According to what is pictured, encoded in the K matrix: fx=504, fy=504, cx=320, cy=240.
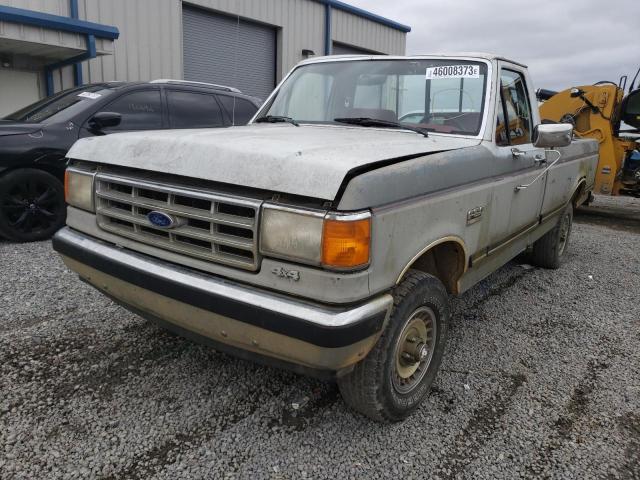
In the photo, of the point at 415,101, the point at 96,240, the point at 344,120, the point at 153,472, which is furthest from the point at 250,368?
the point at 415,101

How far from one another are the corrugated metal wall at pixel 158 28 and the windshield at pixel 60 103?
13.7 ft

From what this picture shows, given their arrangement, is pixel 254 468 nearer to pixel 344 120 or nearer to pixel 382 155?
pixel 382 155

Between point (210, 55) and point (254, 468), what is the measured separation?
11.9 metres

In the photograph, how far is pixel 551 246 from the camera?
524 centimetres

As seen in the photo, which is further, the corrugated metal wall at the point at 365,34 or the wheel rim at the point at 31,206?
the corrugated metal wall at the point at 365,34

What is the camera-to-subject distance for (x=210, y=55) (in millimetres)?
12422

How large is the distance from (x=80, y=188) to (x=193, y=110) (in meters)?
3.90

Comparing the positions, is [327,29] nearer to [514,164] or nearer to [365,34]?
[365,34]

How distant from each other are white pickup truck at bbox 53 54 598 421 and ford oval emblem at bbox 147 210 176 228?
1 cm

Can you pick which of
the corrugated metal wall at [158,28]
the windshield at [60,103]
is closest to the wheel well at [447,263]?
the windshield at [60,103]

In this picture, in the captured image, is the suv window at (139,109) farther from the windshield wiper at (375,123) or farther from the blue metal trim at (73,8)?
the blue metal trim at (73,8)

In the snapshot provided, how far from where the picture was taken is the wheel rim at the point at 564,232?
5436mm

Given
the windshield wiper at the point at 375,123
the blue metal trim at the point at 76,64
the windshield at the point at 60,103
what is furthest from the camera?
the blue metal trim at the point at 76,64

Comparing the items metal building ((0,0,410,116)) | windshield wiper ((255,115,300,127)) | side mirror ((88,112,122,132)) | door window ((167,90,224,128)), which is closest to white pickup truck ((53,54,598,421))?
windshield wiper ((255,115,300,127))
